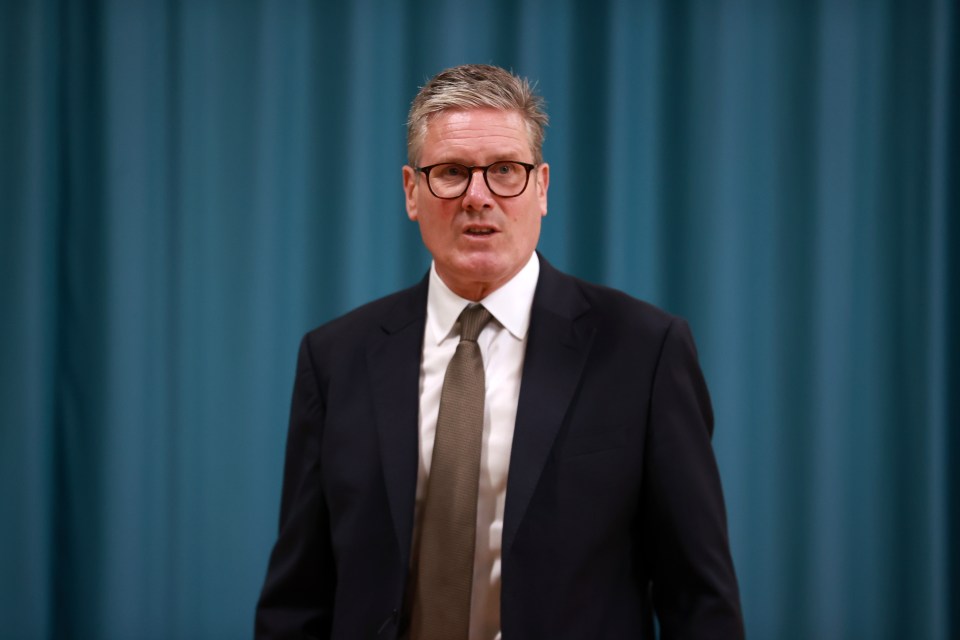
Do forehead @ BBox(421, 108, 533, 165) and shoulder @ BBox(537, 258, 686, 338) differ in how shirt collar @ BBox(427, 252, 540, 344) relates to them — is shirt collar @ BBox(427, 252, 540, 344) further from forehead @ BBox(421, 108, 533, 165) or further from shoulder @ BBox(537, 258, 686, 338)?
forehead @ BBox(421, 108, 533, 165)

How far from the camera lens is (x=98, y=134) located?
268 cm

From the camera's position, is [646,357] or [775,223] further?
[775,223]

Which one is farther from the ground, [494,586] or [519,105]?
[519,105]

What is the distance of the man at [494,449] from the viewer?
4.06 feet

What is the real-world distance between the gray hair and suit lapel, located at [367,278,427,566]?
0.24 metres

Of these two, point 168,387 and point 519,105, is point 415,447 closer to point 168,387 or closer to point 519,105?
point 519,105

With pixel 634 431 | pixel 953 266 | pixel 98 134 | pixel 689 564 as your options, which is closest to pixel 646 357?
pixel 634 431

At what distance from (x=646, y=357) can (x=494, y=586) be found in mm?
387

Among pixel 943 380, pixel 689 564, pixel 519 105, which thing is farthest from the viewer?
pixel 943 380

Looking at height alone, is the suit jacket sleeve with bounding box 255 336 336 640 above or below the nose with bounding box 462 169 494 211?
below

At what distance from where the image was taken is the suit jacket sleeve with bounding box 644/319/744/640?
1.22 meters

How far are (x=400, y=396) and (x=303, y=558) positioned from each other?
0.95 feet

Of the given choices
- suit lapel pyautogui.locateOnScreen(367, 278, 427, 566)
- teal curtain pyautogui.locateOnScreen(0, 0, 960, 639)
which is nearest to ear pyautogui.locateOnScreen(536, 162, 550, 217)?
suit lapel pyautogui.locateOnScreen(367, 278, 427, 566)

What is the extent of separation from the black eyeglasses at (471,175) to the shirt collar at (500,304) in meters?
0.13
